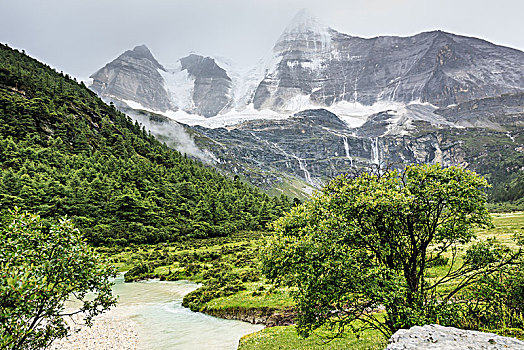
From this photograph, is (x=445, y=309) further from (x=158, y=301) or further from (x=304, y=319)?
(x=158, y=301)

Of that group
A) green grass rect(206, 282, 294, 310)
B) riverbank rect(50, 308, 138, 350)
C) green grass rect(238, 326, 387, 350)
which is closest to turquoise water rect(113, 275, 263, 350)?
riverbank rect(50, 308, 138, 350)

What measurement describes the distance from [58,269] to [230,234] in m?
112

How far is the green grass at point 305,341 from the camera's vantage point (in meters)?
20.0

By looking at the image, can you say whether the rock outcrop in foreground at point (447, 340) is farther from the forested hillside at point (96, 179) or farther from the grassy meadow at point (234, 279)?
the forested hillside at point (96, 179)

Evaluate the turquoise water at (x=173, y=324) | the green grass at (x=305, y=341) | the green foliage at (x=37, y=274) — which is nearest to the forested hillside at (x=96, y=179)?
the turquoise water at (x=173, y=324)

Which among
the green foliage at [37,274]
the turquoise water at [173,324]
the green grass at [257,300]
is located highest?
the green foliage at [37,274]

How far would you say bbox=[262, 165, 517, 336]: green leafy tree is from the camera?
14641 mm

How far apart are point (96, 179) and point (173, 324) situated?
330 ft

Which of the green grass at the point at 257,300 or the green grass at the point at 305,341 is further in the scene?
the green grass at the point at 257,300

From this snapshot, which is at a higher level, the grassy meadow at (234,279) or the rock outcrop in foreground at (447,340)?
the rock outcrop in foreground at (447,340)

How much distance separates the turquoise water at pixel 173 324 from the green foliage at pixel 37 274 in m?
17.0

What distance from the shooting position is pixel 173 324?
111 feet

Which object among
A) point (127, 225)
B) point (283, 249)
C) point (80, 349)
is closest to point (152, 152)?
point (127, 225)

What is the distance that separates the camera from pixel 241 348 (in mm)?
23984
